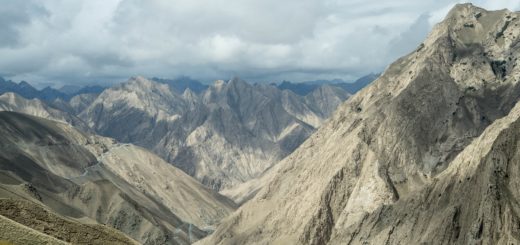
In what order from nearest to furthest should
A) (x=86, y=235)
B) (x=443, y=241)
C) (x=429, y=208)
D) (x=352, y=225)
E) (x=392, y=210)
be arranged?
(x=86, y=235) → (x=443, y=241) → (x=429, y=208) → (x=392, y=210) → (x=352, y=225)

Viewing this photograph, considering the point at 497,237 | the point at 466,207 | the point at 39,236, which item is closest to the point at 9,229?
the point at 39,236

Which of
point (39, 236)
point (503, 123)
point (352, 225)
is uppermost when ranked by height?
point (39, 236)

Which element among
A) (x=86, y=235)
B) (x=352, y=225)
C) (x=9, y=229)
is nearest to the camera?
(x=9, y=229)

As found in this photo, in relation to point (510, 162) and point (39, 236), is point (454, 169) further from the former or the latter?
point (39, 236)

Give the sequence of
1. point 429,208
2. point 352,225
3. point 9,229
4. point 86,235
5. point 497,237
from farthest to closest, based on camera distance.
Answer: point 352,225
point 429,208
point 497,237
point 86,235
point 9,229

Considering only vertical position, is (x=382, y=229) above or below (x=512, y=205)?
below

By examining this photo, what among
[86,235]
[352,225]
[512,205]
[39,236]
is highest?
[39,236]

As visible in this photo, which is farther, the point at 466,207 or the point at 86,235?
the point at 466,207

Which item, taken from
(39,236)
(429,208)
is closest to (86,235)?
(39,236)

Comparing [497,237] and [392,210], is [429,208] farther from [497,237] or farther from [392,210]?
[497,237]
